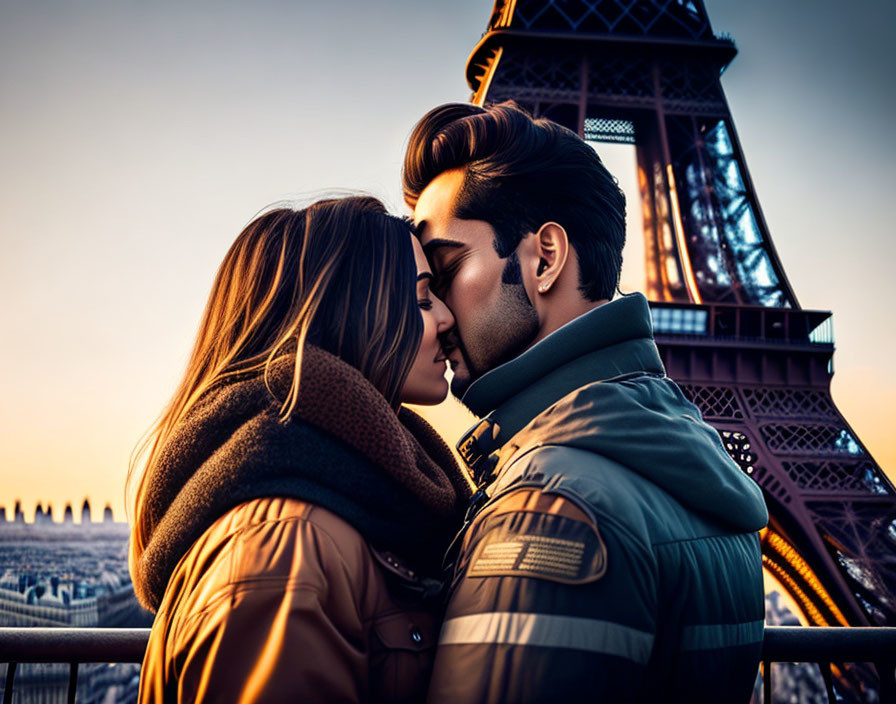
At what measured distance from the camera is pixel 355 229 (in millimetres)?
1871

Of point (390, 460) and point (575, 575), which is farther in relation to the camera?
point (390, 460)

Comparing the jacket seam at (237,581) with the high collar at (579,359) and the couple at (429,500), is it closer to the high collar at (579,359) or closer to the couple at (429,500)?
the couple at (429,500)

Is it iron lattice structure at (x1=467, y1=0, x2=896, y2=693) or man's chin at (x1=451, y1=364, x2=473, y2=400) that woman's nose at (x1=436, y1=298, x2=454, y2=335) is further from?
iron lattice structure at (x1=467, y1=0, x2=896, y2=693)

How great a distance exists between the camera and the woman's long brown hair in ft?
5.60

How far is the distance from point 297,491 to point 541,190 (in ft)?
4.01

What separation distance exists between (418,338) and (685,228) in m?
15.7

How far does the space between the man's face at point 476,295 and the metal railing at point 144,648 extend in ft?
3.79

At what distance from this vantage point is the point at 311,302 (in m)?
1.69

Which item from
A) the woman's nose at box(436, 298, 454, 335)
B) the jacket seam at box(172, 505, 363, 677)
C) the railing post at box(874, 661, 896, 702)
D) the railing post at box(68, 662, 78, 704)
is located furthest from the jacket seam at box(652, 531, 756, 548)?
the railing post at box(68, 662, 78, 704)

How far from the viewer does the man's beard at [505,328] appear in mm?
2129

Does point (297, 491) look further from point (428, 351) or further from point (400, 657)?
point (428, 351)

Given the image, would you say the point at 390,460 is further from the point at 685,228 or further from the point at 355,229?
Answer: the point at 685,228

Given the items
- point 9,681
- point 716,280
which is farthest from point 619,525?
point 716,280

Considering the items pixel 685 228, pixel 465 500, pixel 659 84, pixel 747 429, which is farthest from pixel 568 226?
pixel 659 84
